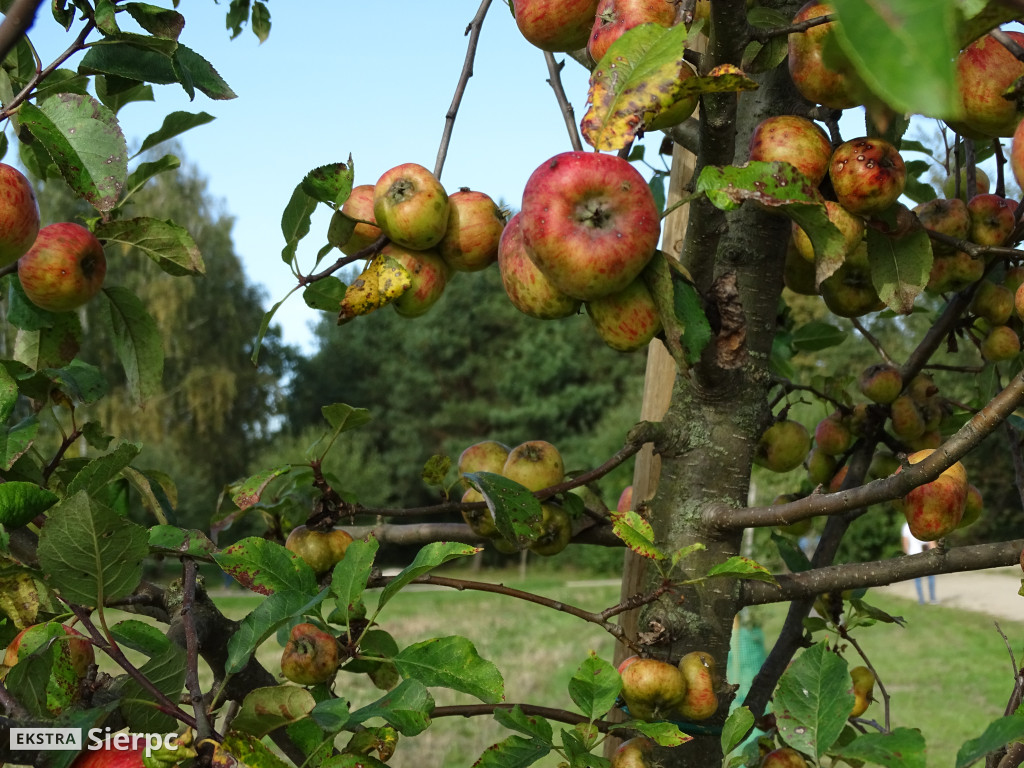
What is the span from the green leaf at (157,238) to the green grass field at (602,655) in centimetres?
246

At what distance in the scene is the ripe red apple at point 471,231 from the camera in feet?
2.58

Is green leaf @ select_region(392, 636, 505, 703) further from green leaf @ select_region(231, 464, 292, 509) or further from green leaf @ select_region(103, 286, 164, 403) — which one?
green leaf @ select_region(103, 286, 164, 403)

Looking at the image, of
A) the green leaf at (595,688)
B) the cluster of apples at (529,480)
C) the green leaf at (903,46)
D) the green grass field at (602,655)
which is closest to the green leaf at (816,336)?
the cluster of apples at (529,480)

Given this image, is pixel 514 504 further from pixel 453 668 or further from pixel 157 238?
pixel 157 238

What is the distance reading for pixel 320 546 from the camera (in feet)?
2.72

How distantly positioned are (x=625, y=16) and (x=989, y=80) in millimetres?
263

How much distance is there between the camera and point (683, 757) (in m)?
0.77

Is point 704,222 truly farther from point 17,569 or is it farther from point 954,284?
point 17,569

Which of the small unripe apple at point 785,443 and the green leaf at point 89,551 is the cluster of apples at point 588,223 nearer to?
the green leaf at point 89,551

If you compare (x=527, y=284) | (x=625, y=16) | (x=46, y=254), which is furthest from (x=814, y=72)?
(x=46, y=254)

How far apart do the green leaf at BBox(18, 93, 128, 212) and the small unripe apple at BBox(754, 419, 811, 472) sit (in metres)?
0.76

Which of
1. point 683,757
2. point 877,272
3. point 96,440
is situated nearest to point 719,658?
point 683,757

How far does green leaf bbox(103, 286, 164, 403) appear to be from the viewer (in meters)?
0.88

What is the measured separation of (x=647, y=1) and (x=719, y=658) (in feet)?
1.87
